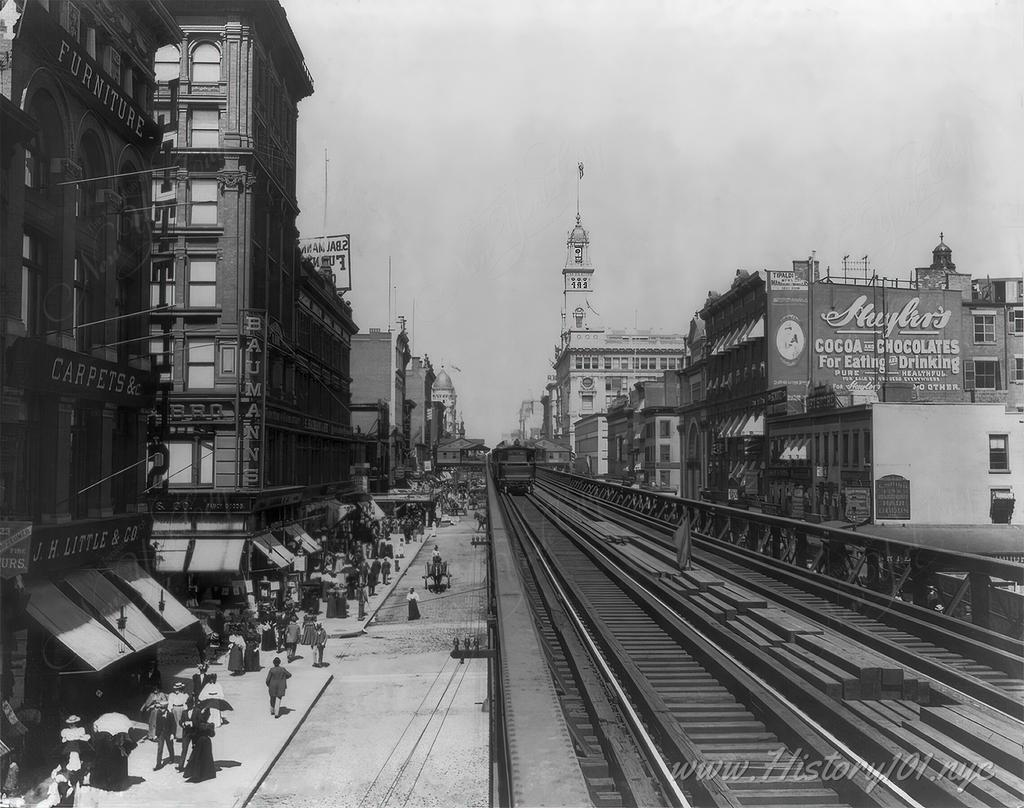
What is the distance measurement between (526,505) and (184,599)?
38.4 m

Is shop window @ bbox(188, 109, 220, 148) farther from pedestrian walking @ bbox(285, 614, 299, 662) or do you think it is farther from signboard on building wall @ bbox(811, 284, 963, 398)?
signboard on building wall @ bbox(811, 284, 963, 398)

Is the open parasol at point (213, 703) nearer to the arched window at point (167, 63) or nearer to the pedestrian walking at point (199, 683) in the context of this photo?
the pedestrian walking at point (199, 683)

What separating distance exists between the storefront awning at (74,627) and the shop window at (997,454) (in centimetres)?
3769

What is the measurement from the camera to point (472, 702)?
21.0m

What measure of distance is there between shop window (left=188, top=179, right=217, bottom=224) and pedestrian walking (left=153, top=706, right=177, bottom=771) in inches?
928

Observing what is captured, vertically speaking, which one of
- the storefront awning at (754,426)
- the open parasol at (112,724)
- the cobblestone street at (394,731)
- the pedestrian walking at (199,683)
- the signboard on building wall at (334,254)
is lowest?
the cobblestone street at (394,731)

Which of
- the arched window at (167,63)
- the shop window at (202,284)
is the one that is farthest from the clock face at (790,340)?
the arched window at (167,63)

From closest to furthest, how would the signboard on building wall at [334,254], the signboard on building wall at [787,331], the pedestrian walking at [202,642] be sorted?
the pedestrian walking at [202,642]
the signboard on building wall at [334,254]
the signboard on building wall at [787,331]

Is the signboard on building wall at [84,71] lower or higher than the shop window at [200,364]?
higher

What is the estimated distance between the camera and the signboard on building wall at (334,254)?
49875mm

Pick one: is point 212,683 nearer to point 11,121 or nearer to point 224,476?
point 11,121

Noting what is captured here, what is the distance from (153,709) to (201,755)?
2321 millimetres

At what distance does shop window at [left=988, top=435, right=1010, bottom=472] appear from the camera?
41406 millimetres

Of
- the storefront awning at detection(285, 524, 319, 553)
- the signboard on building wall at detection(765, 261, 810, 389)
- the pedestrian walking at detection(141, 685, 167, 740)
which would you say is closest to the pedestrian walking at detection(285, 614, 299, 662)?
the pedestrian walking at detection(141, 685, 167, 740)
